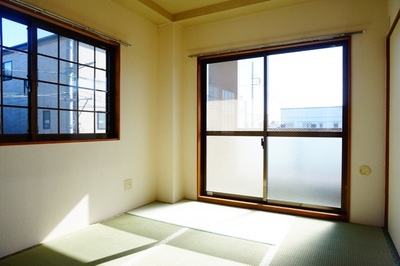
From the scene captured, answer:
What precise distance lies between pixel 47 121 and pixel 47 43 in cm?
72

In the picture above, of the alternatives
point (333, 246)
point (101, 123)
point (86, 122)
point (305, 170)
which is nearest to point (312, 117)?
point (305, 170)

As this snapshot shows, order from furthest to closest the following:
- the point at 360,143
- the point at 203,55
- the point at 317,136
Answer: the point at 203,55 < the point at 317,136 < the point at 360,143

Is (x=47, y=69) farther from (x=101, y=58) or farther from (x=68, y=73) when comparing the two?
(x=101, y=58)

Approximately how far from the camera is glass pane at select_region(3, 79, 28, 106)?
2098 millimetres

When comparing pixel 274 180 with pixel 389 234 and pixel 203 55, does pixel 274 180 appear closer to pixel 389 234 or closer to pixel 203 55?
pixel 389 234

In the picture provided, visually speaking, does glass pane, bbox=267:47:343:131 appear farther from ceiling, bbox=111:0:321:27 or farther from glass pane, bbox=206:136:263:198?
ceiling, bbox=111:0:321:27

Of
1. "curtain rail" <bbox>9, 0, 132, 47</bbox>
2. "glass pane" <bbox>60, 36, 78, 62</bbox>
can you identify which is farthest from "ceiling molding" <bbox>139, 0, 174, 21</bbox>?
"glass pane" <bbox>60, 36, 78, 62</bbox>

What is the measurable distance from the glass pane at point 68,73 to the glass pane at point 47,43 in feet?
0.41

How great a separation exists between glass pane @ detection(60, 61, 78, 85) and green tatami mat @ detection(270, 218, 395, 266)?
96.6 inches

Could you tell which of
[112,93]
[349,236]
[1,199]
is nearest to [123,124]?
[112,93]

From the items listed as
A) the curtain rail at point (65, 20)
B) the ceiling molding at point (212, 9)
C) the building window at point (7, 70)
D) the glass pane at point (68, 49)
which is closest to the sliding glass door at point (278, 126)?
the ceiling molding at point (212, 9)

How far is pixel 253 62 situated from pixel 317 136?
1217mm

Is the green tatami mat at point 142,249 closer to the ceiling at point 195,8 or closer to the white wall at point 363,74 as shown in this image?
the white wall at point 363,74

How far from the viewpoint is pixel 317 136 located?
297cm
